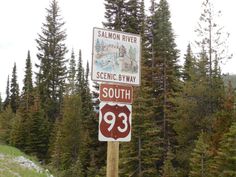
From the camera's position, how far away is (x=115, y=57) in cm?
506

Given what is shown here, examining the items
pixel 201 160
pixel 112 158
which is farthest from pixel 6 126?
pixel 112 158

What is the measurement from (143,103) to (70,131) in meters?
14.6

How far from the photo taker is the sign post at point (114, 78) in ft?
16.4

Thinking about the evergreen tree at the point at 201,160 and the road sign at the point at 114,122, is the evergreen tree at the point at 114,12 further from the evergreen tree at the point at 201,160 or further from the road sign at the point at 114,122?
the road sign at the point at 114,122

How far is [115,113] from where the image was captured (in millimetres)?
5066

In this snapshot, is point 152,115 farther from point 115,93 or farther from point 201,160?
point 115,93

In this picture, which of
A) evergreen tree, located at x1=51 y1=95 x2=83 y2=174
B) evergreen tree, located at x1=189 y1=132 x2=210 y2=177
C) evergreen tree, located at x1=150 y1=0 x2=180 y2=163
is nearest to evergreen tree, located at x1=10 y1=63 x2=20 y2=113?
evergreen tree, located at x1=51 y1=95 x2=83 y2=174

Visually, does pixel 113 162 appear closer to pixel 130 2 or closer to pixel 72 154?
pixel 130 2

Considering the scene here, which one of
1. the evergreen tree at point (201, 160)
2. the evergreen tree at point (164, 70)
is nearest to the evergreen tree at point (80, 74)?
the evergreen tree at point (164, 70)

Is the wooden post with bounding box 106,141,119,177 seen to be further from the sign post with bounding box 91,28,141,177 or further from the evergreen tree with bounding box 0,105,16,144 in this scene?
the evergreen tree with bounding box 0,105,16,144

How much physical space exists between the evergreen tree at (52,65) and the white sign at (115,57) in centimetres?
4444

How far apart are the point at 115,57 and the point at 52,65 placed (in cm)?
4800

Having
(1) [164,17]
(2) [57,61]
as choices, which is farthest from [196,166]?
(2) [57,61]

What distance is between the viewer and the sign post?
4984 mm
